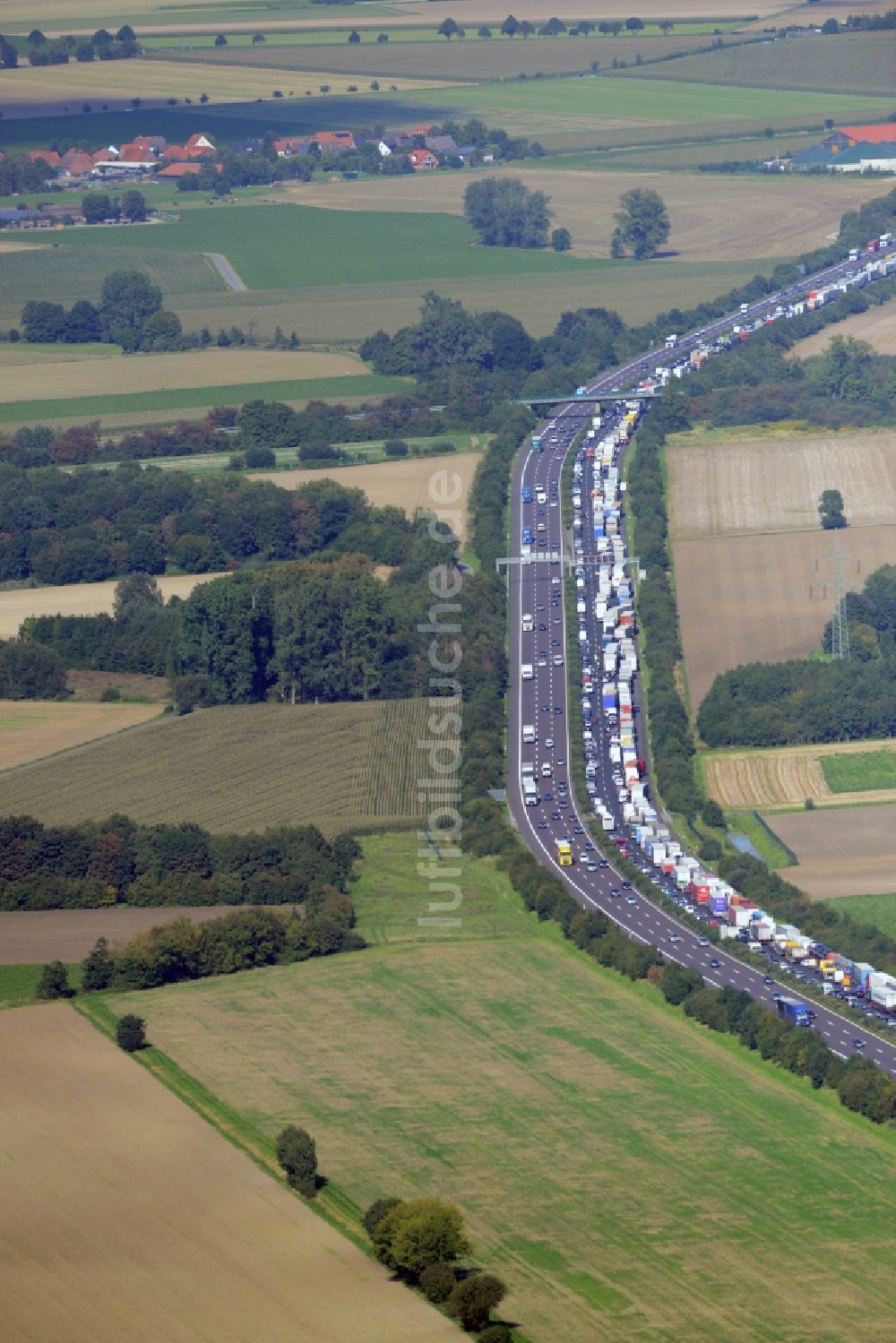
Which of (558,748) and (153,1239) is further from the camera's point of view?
(558,748)

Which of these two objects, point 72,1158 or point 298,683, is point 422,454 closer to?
point 298,683

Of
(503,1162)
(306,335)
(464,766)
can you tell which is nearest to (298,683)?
(464,766)

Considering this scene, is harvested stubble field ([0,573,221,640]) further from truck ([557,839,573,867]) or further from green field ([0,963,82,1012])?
green field ([0,963,82,1012])

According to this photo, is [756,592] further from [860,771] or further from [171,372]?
[171,372]

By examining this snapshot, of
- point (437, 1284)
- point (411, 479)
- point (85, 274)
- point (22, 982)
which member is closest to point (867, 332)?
point (411, 479)

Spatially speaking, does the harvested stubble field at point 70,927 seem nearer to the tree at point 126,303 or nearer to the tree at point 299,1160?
the tree at point 299,1160

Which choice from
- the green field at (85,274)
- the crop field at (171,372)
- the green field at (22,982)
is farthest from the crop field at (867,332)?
the green field at (22,982)
